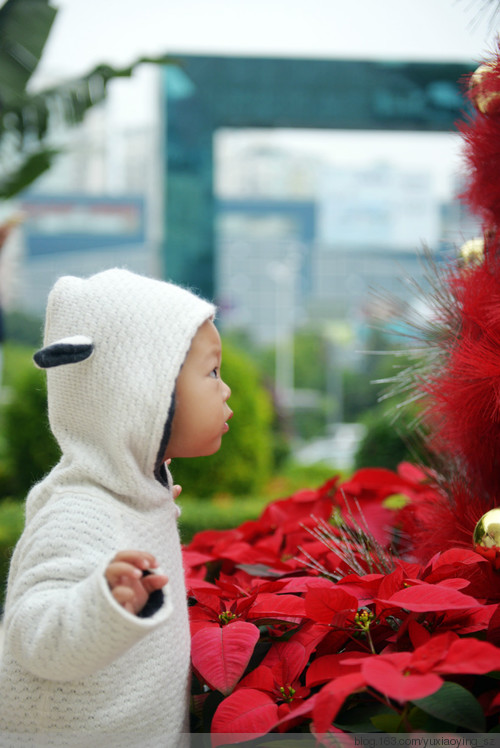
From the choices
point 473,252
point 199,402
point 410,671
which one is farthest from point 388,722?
point 473,252

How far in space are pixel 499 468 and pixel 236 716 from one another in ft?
1.63

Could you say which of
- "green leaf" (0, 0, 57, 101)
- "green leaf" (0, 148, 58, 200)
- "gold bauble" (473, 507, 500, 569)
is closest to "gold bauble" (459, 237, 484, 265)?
"gold bauble" (473, 507, 500, 569)

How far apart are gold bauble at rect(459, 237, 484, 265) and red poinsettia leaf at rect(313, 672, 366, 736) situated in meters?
0.61

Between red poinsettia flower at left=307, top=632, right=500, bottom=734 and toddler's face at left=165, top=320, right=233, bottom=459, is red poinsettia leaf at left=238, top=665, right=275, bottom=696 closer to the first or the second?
red poinsettia flower at left=307, top=632, right=500, bottom=734

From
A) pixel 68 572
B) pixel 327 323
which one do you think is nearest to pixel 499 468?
pixel 68 572

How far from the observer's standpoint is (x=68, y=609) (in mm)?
647

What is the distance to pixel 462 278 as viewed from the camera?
3.14 ft

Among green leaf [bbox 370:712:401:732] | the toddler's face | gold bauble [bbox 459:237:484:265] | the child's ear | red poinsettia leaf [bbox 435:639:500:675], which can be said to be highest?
gold bauble [bbox 459:237:484:265]

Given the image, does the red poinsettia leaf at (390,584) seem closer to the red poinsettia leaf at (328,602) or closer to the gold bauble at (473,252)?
the red poinsettia leaf at (328,602)

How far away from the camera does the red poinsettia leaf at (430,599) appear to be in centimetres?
67

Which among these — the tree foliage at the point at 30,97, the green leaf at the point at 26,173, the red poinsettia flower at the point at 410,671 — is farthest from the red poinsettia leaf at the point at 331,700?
the green leaf at the point at 26,173

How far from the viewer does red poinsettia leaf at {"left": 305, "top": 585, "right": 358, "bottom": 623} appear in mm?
711

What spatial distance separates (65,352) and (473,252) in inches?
22.8

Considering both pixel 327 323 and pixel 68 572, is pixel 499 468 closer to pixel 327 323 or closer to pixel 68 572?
pixel 68 572
